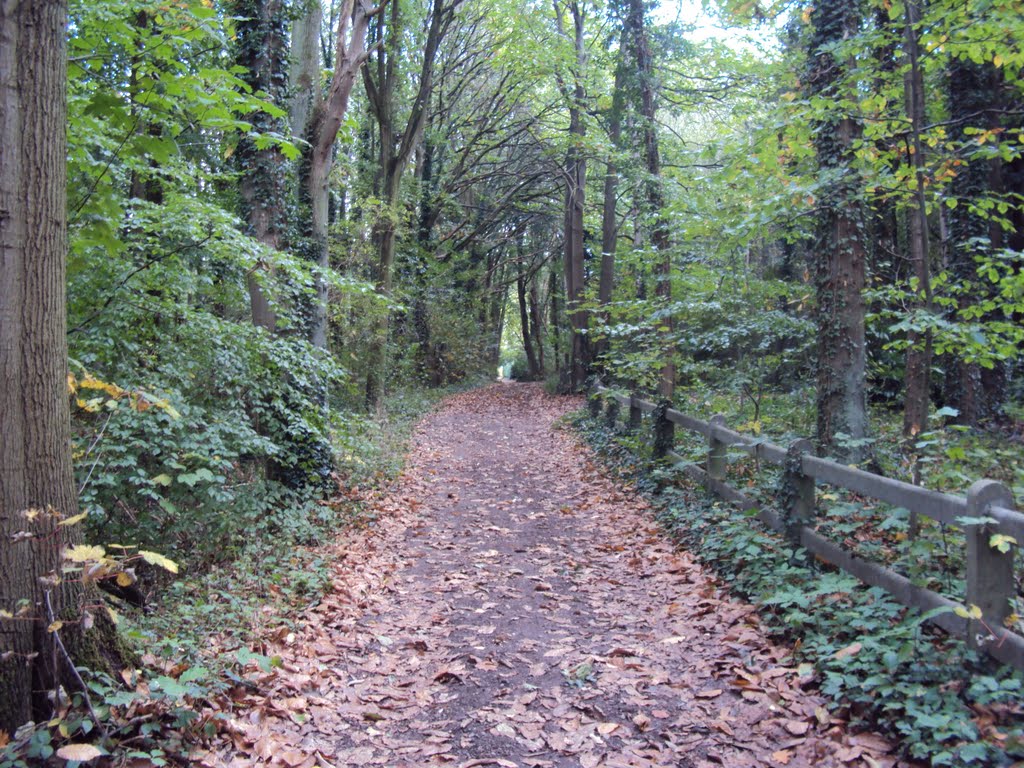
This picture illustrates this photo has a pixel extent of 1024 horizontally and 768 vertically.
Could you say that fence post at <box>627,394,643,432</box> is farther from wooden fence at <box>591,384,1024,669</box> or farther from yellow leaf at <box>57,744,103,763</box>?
yellow leaf at <box>57,744,103,763</box>

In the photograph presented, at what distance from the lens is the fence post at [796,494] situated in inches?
231

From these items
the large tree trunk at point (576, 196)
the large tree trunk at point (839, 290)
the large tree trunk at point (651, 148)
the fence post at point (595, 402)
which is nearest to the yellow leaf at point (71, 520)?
the large tree trunk at point (839, 290)

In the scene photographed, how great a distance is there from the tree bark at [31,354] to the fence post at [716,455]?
656cm

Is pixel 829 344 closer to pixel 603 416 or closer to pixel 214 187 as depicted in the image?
pixel 603 416

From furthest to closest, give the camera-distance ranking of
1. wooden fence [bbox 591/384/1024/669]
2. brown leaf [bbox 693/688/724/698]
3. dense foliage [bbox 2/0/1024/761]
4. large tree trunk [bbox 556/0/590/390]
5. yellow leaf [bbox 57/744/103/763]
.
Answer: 1. large tree trunk [bbox 556/0/590/390]
2. dense foliage [bbox 2/0/1024/761]
3. brown leaf [bbox 693/688/724/698]
4. wooden fence [bbox 591/384/1024/669]
5. yellow leaf [bbox 57/744/103/763]

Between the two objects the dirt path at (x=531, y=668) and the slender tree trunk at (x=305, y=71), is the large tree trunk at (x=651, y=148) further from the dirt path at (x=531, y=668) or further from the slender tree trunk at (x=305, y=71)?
the slender tree trunk at (x=305, y=71)

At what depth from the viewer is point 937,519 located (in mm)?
4031

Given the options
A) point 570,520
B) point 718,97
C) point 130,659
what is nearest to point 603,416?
point 570,520

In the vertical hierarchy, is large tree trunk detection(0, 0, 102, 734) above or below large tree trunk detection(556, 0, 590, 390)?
below

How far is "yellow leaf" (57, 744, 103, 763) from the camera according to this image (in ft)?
9.55

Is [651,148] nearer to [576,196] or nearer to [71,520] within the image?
[576,196]

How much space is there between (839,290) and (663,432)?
13.3 ft

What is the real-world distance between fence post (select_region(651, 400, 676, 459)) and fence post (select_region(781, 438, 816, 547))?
430 cm

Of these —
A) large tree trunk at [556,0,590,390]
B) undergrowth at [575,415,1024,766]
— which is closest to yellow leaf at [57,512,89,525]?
undergrowth at [575,415,1024,766]
